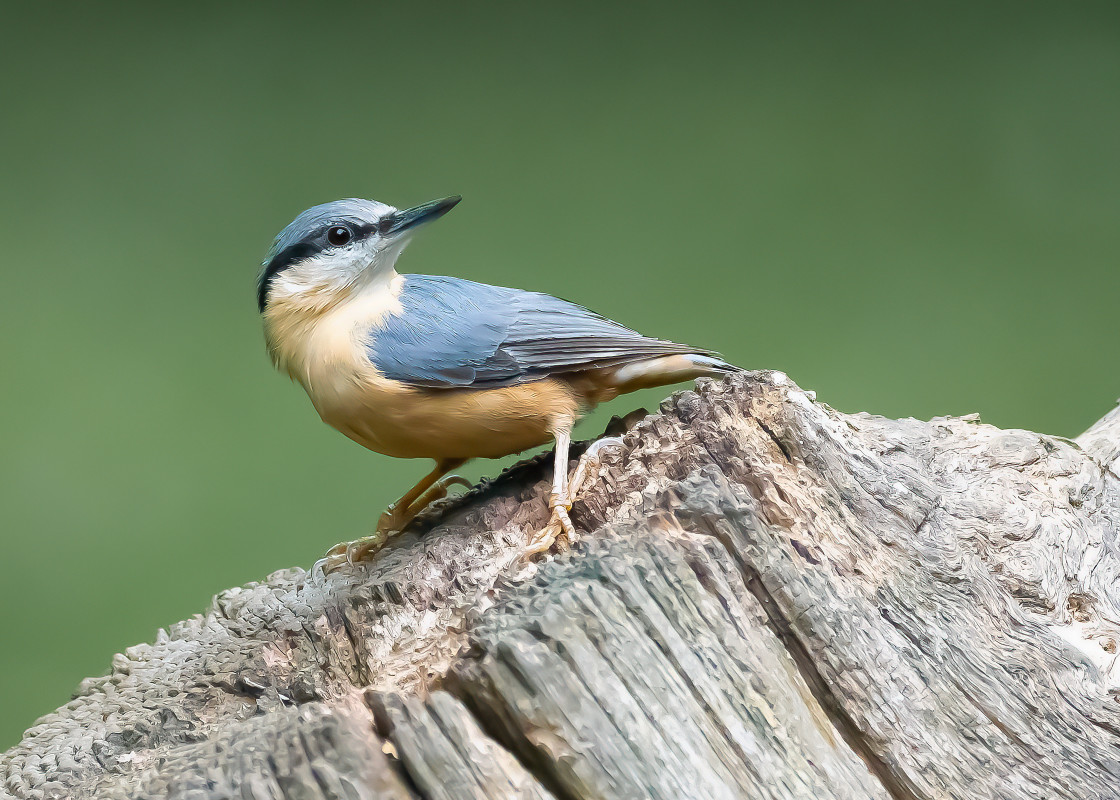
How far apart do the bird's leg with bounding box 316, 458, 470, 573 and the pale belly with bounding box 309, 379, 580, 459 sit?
171 millimetres

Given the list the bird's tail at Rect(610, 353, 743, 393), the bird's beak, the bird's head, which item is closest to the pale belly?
the bird's tail at Rect(610, 353, 743, 393)

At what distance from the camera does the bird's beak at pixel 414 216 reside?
2.01m

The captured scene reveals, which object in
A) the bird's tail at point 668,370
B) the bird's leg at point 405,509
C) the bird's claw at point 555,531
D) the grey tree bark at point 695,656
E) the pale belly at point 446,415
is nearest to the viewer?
the grey tree bark at point 695,656

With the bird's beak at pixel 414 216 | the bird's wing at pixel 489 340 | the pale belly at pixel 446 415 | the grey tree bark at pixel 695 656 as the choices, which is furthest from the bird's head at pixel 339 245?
the grey tree bark at pixel 695 656

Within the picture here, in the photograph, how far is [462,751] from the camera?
43.7 inches

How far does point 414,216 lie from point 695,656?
4.03 feet

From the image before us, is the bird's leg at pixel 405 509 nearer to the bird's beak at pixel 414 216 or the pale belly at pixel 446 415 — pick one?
the pale belly at pixel 446 415

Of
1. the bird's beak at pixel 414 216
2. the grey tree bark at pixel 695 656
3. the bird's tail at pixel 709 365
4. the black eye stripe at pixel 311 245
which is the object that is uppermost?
the black eye stripe at pixel 311 245

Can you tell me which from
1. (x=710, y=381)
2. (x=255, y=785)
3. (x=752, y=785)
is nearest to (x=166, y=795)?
(x=255, y=785)

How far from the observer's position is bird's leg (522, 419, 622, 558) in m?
1.60

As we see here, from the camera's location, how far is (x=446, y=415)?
1.85m

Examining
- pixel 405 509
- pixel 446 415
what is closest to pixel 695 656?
pixel 446 415

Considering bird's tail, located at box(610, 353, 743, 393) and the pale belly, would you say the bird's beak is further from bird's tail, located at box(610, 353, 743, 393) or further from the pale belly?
bird's tail, located at box(610, 353, 743, 393)

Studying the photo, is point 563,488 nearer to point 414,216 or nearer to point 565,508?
point 565,508
